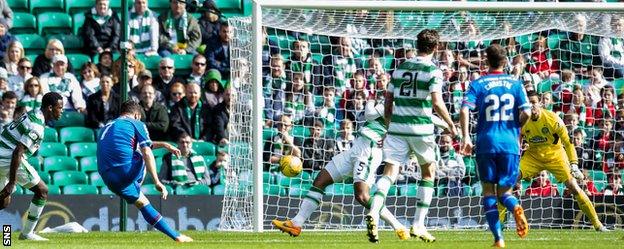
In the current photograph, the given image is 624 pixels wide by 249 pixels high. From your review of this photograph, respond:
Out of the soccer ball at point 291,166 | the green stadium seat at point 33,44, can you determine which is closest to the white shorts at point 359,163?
the soccer ball at point 291,166

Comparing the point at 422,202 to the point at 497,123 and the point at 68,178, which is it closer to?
the point at 497,123

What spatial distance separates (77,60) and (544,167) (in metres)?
7.40

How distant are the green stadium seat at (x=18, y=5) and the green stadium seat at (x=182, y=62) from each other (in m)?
2.64

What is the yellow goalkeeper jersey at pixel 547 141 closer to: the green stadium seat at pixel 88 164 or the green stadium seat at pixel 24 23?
the green stadium seat at pixel 88 164

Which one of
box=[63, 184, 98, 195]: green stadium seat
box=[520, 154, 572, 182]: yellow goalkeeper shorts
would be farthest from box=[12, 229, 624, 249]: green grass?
box=[63, 184, 98, 195]: green stadium seat

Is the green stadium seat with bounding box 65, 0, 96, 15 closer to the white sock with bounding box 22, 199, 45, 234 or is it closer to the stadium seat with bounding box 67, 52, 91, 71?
the stadium seat with bounding box 67, 52, 91, 71

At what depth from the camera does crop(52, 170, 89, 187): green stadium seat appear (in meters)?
19.5

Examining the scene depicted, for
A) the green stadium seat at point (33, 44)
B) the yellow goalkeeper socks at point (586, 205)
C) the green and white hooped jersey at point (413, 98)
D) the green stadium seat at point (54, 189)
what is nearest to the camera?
the green and white hooped jersey at point (413, 98)

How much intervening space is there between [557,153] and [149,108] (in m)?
5.70

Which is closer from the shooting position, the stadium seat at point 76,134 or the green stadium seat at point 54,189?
the green stadium seat at point 54,189

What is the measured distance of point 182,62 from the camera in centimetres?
2114

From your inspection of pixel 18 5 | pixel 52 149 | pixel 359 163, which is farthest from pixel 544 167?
pixel 18 5

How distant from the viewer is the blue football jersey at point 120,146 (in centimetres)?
1384

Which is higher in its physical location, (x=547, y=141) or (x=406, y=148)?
(x=406, y=148)
